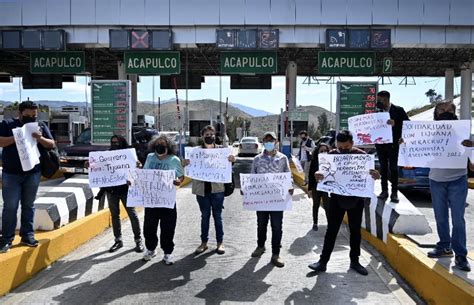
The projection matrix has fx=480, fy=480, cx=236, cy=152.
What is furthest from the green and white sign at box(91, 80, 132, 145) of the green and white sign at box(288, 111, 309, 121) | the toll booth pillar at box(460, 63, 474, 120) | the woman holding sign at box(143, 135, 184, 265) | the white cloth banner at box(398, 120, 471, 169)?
the toll booth pillar at box(460, 63, 474, 120)

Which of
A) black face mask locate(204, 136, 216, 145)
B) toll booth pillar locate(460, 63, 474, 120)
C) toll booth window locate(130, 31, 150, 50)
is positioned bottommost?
black face mask locate(204, 136, 216, 145)

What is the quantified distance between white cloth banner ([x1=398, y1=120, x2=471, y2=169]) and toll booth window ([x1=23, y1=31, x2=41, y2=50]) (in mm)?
17489

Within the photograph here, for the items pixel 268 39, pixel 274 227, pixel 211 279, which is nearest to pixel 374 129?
pixel 274 227

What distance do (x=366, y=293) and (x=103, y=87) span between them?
42.5 ft

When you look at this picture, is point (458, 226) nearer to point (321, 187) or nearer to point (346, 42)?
point (321, 187)

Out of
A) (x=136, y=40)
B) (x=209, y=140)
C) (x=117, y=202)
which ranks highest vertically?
(x=136, y=40)

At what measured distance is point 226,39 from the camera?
19281 mm

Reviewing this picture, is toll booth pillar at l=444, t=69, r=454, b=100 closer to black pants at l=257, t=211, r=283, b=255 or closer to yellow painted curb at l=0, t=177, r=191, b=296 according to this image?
black pants at l=257, t=211, r=283, b=255

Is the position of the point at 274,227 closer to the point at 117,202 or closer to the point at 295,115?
the point at 117,202

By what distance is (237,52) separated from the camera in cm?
1961

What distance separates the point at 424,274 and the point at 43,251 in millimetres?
4727

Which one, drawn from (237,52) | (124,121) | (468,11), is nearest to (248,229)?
(124,121)

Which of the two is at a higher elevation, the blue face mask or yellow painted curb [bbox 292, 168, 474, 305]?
the blue face mask

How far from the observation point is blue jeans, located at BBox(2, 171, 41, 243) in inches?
235
